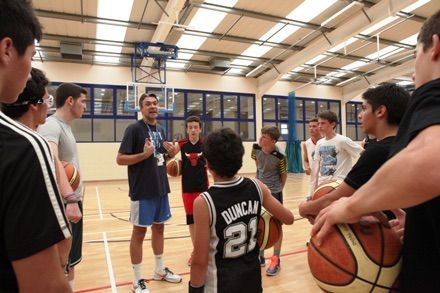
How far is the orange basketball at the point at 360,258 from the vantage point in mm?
1146

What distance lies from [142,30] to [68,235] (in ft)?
33.3

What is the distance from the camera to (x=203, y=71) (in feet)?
46.7

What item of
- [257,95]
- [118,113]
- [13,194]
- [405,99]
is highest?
[257,95]

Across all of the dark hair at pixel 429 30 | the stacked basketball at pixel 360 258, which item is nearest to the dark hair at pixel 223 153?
the stacked basketball at pixel 360 258

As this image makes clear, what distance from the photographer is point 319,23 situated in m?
9.78

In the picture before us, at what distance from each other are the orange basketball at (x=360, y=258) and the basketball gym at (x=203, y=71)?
226 cm

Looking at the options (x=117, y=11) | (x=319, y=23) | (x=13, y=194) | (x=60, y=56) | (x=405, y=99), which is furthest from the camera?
(x=60, y=56)

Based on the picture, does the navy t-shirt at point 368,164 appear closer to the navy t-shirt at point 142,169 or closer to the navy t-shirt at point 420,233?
the navy t-shirt at point 420,233

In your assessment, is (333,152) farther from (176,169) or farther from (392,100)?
(392,100)

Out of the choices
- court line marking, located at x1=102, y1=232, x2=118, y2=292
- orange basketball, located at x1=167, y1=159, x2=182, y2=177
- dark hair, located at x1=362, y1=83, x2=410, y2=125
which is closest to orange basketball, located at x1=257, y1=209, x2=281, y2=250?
dark hair, located at x1=362, y1=83, x2=410, y2=125

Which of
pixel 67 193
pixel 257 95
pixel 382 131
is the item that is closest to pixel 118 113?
pixel 257 95

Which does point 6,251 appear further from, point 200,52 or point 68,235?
point 200,52

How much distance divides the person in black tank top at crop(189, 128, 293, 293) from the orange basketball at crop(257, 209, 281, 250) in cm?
12

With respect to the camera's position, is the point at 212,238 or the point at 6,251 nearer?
the point at 6,251
